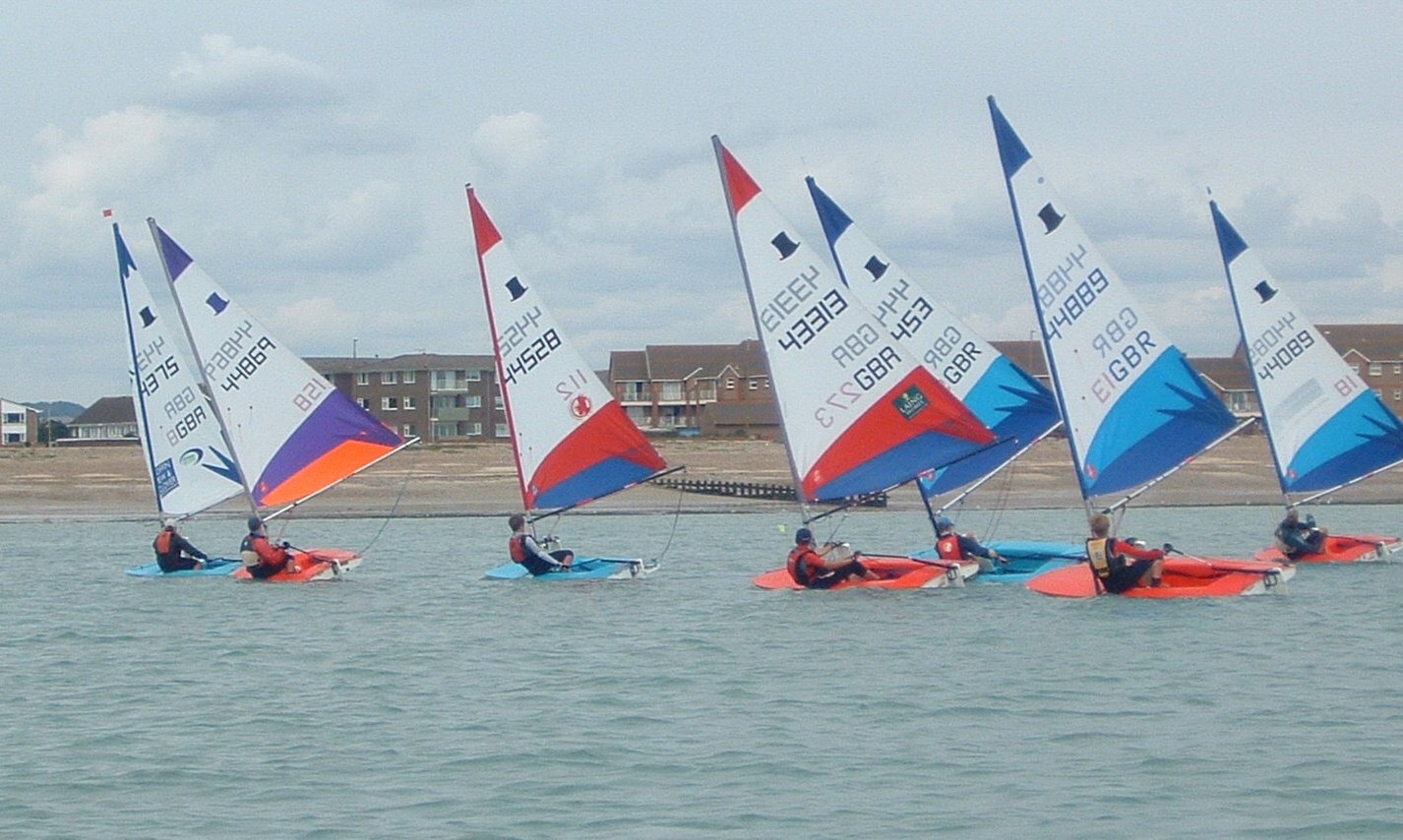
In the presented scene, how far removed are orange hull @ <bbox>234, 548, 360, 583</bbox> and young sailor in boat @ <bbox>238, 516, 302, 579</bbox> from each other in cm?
11

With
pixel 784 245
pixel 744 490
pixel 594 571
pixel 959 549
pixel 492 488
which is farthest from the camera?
pixel 492 488

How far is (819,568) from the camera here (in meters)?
23.4

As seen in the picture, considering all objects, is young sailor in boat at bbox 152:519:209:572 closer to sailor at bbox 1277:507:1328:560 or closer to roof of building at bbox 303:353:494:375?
sailor at bbox 1277:507:1328:560

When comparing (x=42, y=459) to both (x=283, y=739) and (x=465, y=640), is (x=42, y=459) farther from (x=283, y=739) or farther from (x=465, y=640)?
(x=283, y=739)

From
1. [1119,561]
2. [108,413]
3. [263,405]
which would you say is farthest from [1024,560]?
[108,413]

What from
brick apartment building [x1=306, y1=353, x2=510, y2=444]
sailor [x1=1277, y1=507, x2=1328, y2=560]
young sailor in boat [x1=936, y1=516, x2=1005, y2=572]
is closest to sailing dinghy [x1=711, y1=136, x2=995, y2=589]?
young sailor in boat [x1=936, y1=516, x2=1005, y2=572]

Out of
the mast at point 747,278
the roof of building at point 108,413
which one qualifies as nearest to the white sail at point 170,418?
the mast at point 747,278

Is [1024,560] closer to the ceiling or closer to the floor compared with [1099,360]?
closer to the floor

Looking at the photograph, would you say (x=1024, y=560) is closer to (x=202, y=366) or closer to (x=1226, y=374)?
(x=202, y=366)

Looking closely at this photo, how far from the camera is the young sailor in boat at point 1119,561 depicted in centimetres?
2198

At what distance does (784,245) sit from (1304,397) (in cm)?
943

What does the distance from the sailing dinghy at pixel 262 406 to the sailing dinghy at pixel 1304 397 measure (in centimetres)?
1282

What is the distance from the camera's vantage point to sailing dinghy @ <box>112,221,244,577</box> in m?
29.7

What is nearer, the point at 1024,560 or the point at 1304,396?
the point at 1024,560
